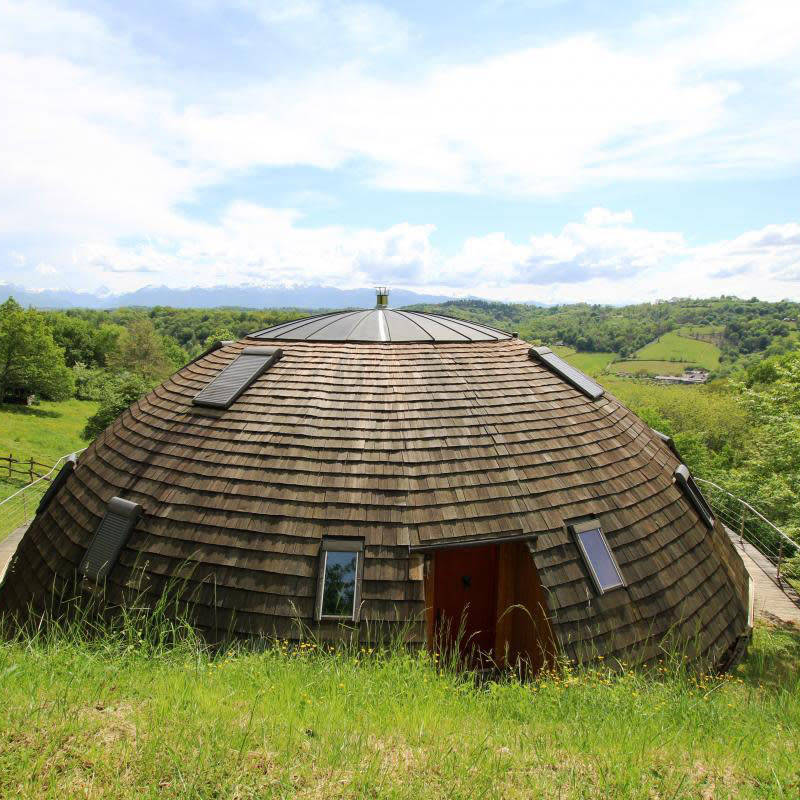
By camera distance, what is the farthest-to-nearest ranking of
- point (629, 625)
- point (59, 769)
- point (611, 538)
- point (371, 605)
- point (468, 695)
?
point (611, 538), point (629, 625), point (371, 605), point (468, 695), point (59, 769)

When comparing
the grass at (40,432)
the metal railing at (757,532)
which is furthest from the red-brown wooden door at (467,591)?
the grass at (40,432)

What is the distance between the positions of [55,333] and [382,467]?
3368 inches

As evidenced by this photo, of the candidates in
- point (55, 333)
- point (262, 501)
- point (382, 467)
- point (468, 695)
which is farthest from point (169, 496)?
point (55, 333)

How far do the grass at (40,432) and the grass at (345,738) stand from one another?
27.4 meters

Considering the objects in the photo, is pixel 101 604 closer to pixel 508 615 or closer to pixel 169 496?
pixel 169 496

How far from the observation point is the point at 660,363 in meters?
99.4

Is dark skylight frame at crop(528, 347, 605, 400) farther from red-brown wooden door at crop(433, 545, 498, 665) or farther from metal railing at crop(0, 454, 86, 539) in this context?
metal railing at crop(0, 454, 86, 539)

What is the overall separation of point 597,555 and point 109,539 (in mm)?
7331

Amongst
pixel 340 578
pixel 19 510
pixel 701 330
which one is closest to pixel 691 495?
pixel 340 578

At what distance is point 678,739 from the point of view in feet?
12.8

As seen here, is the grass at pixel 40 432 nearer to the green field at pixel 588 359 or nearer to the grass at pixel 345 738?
the grass at pixel 345 738

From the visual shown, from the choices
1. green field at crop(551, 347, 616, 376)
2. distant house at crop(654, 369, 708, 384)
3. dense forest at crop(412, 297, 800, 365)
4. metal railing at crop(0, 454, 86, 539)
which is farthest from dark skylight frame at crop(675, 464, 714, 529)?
green field at crop(551, 347, 616, 376)

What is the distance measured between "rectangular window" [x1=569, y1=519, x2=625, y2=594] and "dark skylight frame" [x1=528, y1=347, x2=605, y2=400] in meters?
3.21

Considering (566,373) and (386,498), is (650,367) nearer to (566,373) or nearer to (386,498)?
(566,373)
